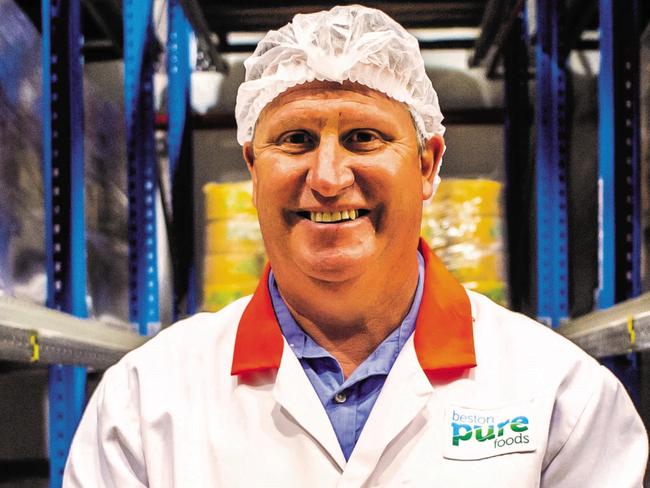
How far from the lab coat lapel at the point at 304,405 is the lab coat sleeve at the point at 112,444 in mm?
292

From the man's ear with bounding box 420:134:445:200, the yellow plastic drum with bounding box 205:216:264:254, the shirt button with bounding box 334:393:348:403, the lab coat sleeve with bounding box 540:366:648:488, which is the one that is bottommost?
the yellow plastic drum with bounding box 205:216:264:254

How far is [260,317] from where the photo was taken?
159 centimetres

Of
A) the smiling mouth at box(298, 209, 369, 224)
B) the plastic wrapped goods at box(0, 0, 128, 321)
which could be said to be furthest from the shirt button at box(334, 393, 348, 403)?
the plastic wrapped goods at box(0, 0, 128, 321)

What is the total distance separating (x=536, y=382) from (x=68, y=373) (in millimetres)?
1777

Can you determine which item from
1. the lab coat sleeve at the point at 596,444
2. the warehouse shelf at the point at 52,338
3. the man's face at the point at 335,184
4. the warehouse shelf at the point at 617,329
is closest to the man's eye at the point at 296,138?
the man's face at the point at 335,184

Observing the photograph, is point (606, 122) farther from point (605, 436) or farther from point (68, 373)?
point (68, 373)

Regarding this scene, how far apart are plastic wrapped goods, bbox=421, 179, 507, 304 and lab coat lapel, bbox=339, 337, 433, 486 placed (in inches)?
68.3

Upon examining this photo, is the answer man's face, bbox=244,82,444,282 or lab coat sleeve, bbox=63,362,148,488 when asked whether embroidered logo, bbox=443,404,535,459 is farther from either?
lab coat sleeve, bbox=63,362,148,488

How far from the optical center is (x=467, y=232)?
322 centimetres

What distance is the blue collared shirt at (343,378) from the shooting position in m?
1.47

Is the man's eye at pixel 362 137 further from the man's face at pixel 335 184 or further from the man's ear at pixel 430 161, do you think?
the man's ear at pixel 430 161

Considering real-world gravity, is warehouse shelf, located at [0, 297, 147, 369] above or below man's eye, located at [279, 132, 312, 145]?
below

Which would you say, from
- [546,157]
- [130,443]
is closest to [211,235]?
[546,157]

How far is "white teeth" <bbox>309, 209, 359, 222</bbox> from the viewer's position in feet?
4.70
